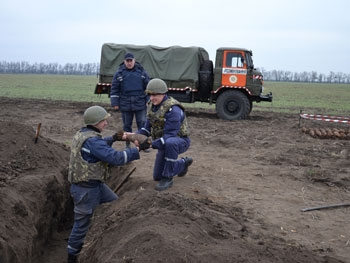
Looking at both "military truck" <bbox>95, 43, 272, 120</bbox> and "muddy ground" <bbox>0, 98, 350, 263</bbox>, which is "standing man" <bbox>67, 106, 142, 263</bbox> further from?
"military truck" <bbox>95, 43, 272, 120</bbox>

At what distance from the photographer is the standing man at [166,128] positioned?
5912 millimetres

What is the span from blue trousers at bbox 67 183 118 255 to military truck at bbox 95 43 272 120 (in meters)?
10.8

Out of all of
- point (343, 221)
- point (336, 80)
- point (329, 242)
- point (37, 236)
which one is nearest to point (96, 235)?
point (37, 236)

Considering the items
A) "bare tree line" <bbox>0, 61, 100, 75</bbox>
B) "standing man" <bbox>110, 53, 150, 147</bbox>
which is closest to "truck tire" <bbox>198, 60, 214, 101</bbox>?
"standing man" <bbox>110, 53, 150, 147</bbox>

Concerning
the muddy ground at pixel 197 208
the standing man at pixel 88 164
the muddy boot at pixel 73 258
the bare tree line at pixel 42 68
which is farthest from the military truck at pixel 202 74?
the bare tree line at pixel 42 68

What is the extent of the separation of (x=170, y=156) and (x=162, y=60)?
34.1 feet

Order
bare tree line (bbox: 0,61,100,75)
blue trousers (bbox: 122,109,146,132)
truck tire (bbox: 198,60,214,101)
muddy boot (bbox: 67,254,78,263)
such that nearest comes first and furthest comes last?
muddy boot (bbox: 67,254,78,263) < blue trousers (bbox: 122,109,146,132) < truck tire (bbox: 198,60,214,101) < bare tree line (bbox: 0,61,100,75)

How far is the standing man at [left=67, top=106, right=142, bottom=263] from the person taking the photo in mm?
4617

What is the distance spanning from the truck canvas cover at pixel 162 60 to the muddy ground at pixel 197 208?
576 cm

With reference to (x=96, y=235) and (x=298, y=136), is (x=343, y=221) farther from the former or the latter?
(x=298, y=136)

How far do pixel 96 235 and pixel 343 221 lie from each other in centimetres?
300

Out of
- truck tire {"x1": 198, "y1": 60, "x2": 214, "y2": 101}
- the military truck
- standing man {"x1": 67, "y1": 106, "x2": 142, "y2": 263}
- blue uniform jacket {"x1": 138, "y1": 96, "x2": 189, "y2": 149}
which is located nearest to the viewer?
standing man {"x1": 67, "y1": 106, "x2": 142, "y2": 263}

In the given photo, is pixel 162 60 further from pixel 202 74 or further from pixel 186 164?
pixel 186 164

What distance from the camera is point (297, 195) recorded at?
20.6ft
